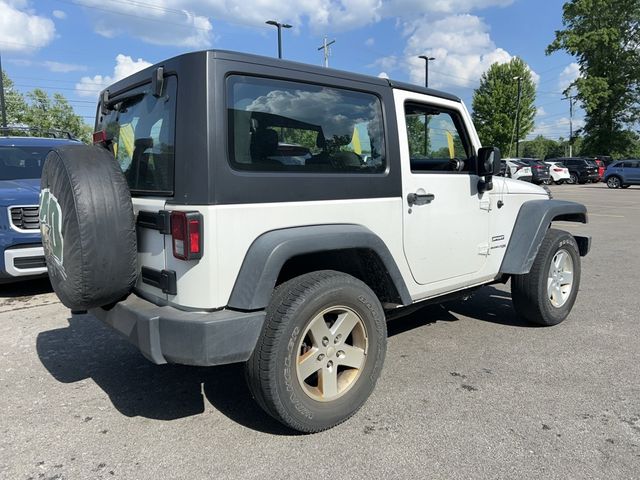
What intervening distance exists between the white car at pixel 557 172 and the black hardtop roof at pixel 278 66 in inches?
1204

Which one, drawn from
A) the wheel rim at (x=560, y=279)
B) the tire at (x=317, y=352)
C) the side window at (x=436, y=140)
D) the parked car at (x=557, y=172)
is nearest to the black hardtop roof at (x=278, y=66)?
the side window at (x=436, y=140)

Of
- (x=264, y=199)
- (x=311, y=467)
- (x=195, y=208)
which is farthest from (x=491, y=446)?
(x=195, y=208)

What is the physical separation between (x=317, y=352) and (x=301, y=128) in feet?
4.17

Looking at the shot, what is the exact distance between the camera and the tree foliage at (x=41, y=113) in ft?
127

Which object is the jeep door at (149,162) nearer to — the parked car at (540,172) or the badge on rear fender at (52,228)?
the badge on rear fender at (52,228)

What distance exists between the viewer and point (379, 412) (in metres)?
3.04

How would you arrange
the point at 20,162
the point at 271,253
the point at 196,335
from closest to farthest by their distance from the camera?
the point at 196,335
the point at 271,253
the point at 20,162

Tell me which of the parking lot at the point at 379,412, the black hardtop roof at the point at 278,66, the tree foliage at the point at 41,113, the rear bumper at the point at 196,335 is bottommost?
the parking lot at the point at 379,412

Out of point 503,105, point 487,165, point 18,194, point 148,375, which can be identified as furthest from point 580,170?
point 148,375

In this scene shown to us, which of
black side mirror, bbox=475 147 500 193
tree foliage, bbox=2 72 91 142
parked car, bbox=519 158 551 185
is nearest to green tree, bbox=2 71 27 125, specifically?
tree foliage, bbox=2 72 91 142

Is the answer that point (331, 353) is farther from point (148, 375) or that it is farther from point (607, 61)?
point (607, 61)

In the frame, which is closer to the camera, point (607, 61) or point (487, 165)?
point (487, 165)

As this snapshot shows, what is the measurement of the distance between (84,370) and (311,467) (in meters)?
2.15

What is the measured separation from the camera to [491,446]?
2658 mm
